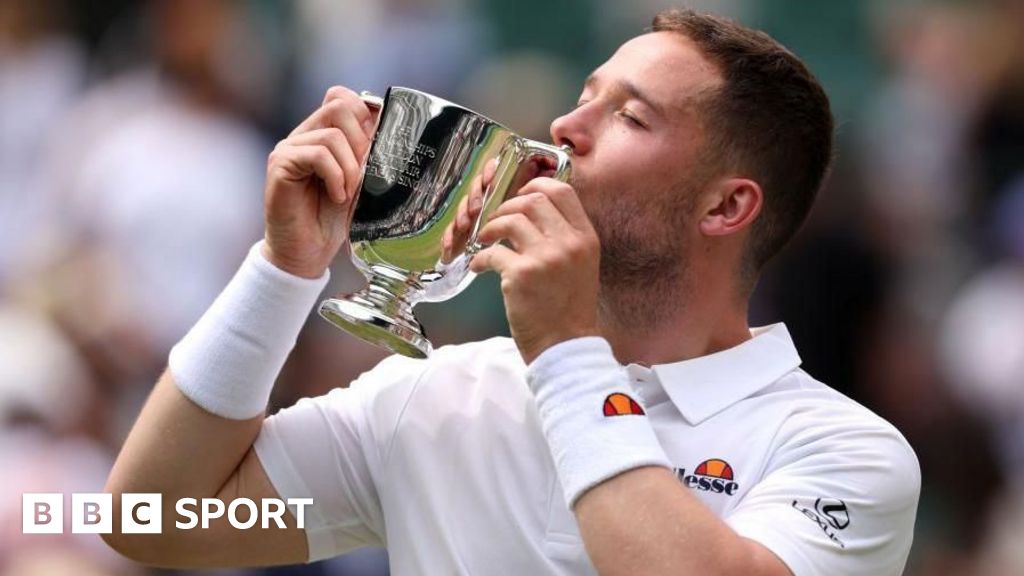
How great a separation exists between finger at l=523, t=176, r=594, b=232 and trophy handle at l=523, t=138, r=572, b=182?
84mm

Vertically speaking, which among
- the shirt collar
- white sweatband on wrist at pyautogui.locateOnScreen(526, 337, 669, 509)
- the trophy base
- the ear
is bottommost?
the shirt collar

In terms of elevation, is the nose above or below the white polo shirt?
above

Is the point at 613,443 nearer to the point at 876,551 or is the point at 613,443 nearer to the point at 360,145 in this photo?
the point at 876,551

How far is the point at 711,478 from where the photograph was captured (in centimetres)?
240

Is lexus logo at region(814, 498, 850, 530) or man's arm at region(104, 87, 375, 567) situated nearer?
lexus logo at region(814, 498, 850, 530)

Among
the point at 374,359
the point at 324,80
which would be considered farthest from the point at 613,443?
the point at 324,80

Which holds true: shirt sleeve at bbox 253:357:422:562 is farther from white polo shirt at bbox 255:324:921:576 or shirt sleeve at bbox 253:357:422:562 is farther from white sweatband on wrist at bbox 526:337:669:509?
white sweatband on wrist at bbox 526:337:669:509

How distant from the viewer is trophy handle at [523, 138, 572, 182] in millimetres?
2348

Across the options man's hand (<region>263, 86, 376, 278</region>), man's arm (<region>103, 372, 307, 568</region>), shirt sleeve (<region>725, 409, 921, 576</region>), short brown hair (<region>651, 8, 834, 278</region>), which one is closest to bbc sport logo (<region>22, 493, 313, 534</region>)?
man's arm (<region>103, 372, 307, 568</region>)

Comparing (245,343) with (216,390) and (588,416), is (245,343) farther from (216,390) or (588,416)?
(588,416)

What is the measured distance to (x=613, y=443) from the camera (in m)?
2.18

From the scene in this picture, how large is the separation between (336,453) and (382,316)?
0.36 meters

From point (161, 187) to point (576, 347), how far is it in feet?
10.1

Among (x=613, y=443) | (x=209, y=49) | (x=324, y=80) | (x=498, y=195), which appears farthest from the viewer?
(x=324, y=80)
